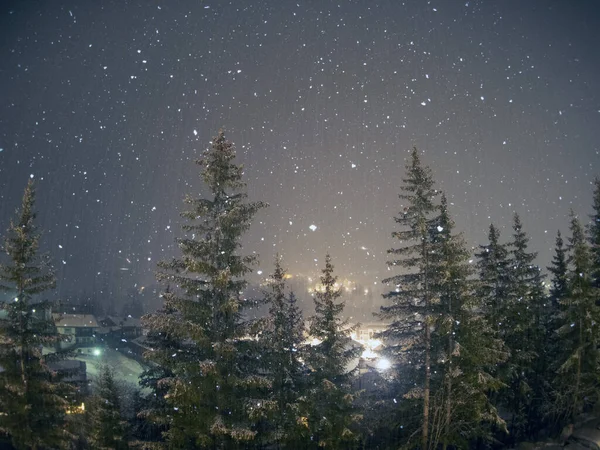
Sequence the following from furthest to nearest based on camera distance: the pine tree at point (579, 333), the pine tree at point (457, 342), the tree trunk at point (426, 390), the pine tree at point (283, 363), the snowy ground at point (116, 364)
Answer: the snowy ground at point (116, 364), the pine tree at point (579, 333), the tree trunk at point (426, 390), the pine tree at point (457, 342), the pine tree at point (283, 363)

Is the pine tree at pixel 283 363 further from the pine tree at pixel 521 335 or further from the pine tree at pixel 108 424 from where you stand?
the pine tree at pixel 521 335

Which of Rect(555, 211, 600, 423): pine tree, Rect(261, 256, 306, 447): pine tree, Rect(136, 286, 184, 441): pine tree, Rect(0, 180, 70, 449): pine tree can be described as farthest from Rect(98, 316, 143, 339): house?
Rect(555, 211, 600, 423): pine tree

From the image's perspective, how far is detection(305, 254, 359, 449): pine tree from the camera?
654 inches

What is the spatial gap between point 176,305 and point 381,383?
11.3 m

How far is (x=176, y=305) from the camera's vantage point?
46.0ft

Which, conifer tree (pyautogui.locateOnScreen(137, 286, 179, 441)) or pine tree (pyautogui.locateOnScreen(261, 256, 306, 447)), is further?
pine tree (pyautogui.locateOnScreen(261, 256, 306, 447))

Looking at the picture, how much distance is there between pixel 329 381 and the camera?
16.5 m

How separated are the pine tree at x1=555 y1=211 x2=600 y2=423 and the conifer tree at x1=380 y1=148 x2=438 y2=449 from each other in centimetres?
944

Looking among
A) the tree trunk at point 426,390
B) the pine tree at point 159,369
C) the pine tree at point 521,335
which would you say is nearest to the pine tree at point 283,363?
the pine tree at point 159,369

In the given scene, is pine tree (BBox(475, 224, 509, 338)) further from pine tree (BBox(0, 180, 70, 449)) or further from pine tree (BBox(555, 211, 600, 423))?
pine tree (BBox(0, 180, 70, 449))

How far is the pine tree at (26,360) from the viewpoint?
1692cm

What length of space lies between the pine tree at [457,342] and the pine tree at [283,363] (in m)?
5.93

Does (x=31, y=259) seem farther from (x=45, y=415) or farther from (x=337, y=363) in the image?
(x=337, y=363)

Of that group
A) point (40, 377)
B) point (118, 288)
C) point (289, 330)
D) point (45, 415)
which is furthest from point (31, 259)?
point (118, 288)
